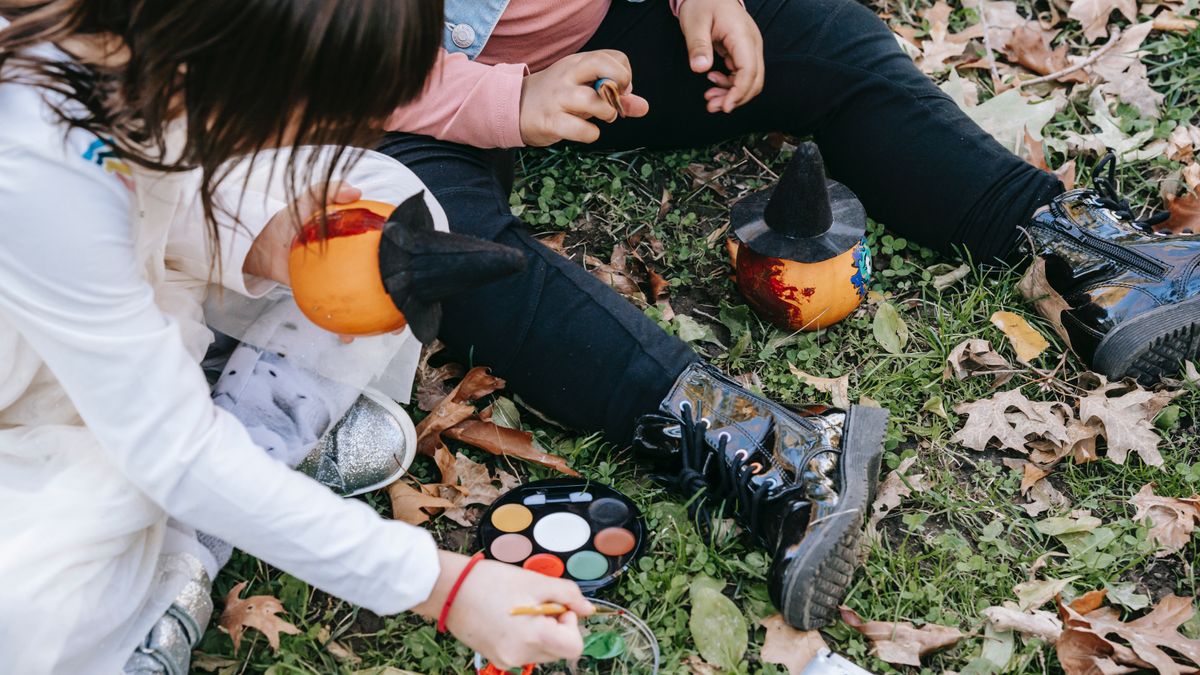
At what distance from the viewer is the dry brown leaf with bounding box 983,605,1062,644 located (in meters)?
1.63

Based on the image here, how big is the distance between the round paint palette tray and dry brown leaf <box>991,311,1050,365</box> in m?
0.94

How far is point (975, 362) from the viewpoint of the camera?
2100 millimetres

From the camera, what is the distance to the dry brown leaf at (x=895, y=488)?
1842 millimetres

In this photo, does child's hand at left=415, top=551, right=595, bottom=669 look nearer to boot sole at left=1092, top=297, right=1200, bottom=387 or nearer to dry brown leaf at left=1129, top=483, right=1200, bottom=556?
dry brown leaf at left=1129, top=483, right=1200, bottom=556

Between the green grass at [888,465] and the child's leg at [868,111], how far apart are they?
0.10 meters

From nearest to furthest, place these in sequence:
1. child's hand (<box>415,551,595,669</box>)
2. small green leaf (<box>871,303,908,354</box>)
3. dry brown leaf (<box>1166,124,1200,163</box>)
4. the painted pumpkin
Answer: child's hand (<box>415,551,595,669</box>)
the painted pumpkin
small green leaf (<box>871,303,908,354</box>)
dry brown leaf (<box>1166,124,1200,163</box>)

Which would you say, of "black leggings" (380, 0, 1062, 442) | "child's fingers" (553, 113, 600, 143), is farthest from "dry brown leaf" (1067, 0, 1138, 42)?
"child's fingers" (553, 113, 600, 143)

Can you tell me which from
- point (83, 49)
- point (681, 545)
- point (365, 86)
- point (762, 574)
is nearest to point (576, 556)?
point (681, 545)

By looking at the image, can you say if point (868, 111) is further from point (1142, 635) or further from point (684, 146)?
point (1142, 635)

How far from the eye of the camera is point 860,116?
226 centimetres

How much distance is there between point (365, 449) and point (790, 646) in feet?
2.44

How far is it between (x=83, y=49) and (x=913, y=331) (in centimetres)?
156

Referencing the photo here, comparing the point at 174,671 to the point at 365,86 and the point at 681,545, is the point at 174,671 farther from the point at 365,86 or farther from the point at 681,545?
the point at 365,86

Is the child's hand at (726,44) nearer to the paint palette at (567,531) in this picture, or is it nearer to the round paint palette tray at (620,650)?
the paint palette at (567,531)
